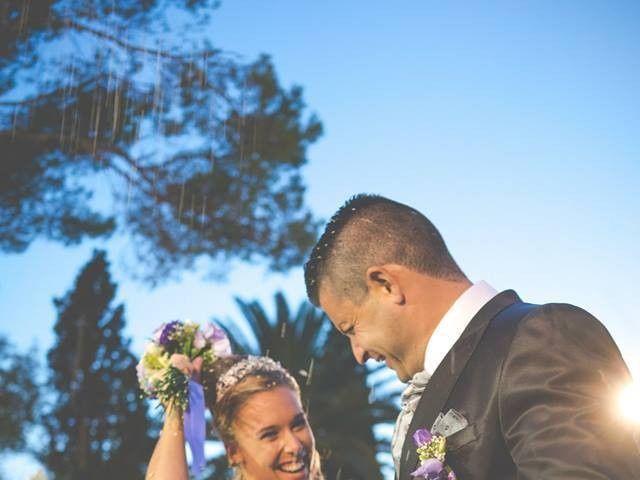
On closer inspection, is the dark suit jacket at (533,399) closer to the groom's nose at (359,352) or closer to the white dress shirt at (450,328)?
the white dress shirt at (450,328)

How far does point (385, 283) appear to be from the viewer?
2.66 meters

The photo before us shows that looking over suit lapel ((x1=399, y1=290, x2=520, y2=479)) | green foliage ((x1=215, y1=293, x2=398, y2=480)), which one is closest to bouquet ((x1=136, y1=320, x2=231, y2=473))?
suit lapel ((x1=399, y1=290, x2=520, y2=479))

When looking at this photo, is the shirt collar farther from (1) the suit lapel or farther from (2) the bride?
(2) the bride

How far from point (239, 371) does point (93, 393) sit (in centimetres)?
3399

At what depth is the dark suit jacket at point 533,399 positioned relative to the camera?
1913 millimetres

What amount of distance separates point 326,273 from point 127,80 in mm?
11628

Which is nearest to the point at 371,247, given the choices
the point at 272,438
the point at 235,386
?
the point at 272,438

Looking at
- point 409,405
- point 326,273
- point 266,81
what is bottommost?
point 409,405

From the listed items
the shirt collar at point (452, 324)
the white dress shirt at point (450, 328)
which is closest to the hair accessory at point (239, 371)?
the white dress shirt at point (450, 328)

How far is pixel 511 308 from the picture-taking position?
2.40 m

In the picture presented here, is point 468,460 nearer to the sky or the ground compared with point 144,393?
nearer to the ground

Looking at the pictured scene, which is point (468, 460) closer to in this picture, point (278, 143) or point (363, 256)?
point (363, 256)

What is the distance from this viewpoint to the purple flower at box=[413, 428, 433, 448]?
2309 mm

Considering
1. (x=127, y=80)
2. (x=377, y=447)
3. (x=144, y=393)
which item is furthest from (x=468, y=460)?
(x=377, y=447)
